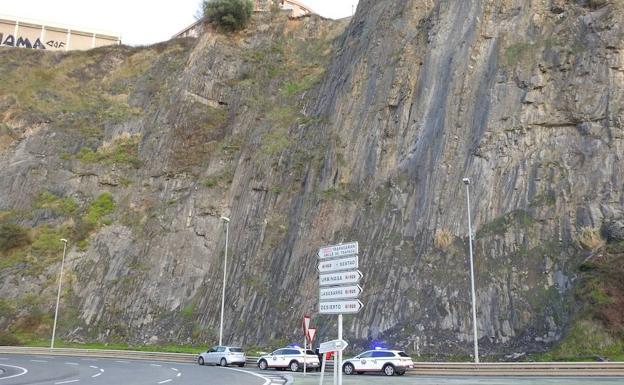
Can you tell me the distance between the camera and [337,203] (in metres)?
37.1

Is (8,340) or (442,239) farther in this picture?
(8,340)

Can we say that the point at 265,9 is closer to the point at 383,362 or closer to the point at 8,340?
the point at 8,340

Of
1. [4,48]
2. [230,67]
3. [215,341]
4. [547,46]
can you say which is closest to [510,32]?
[547,46]

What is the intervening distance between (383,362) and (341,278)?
542 inches

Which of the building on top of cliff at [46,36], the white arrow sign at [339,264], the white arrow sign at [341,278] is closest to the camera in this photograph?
the white arrow sign at [341,278]

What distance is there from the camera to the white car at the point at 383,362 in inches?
925

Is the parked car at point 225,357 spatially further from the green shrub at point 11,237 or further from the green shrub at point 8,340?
the green shrub at point 11,237

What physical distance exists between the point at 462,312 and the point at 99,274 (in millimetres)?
31683

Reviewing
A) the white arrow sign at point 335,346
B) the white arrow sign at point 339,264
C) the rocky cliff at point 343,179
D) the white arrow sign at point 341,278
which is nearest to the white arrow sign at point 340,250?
the white arrow sign at point 339,264

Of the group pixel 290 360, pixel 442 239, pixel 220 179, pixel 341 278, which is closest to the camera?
pixel 341 278

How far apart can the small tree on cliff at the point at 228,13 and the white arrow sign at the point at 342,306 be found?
5498 cm

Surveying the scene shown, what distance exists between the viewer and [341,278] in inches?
450

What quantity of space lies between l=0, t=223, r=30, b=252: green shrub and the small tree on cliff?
29534 mm

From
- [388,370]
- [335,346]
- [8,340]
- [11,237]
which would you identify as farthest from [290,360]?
[11,237]
